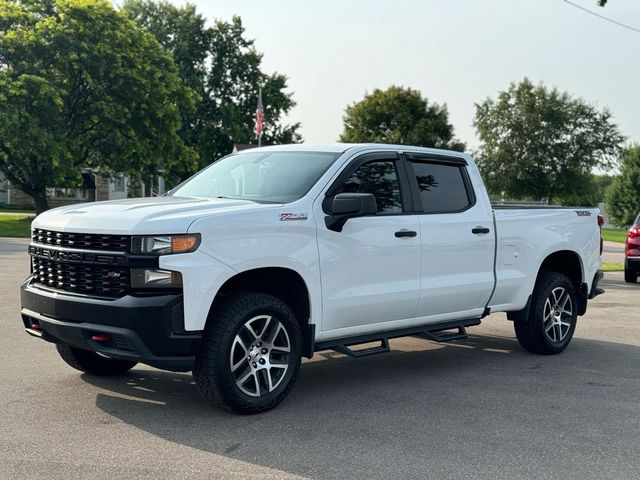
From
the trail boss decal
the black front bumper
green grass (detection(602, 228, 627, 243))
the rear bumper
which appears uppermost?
the trail boss decal

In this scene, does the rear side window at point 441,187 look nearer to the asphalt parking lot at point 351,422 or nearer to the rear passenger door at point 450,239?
the rear passenger door at point 450,239

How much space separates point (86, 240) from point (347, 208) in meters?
1.91

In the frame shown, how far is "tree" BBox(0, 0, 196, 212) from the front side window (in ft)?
99.1

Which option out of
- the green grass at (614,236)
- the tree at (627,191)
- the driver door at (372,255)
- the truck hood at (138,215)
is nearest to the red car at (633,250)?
the driver door at (372,255)

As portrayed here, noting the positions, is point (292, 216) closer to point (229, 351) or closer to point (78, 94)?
point (229, 351)

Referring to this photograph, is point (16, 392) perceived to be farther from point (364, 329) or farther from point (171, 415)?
point (364, 329)

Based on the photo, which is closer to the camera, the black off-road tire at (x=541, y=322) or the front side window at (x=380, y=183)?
the front side window at (x=380, y=183)

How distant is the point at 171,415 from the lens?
5.77m

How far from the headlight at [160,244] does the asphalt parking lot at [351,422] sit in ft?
3.95

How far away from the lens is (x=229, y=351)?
5.57m

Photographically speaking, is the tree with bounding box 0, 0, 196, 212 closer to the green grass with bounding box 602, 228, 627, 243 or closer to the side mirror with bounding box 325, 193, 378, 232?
the green grass with bounding box 602, 228, 627, 243

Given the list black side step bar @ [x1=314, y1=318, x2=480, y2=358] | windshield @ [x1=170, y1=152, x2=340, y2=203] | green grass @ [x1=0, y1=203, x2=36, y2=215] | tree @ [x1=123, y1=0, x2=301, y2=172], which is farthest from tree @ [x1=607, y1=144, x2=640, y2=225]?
windshield @ [x1=170, y1=152, x2=340, y2=203]

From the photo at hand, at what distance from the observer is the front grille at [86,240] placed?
5430 mm

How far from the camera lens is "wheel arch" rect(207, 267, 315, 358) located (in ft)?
19.2
